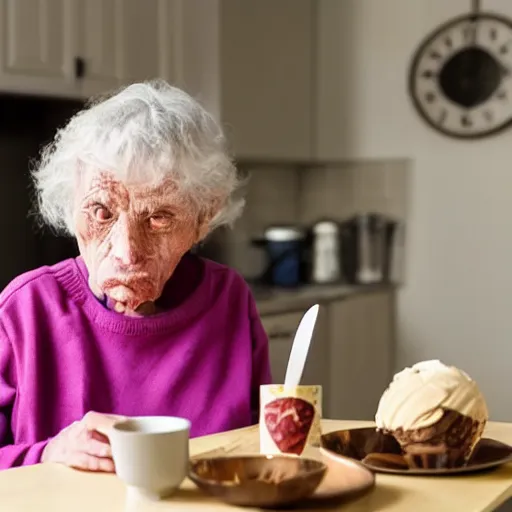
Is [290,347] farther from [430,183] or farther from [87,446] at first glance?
[87,446]

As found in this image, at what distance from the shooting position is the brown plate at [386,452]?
1136 mm

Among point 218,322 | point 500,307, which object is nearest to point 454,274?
point 500,307

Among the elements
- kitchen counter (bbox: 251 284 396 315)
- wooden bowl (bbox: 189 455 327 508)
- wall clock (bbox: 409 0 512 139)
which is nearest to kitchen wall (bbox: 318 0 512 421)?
wall clock (bbox: 409 0 512 139)

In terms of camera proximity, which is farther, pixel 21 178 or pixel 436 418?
pixel 21 178

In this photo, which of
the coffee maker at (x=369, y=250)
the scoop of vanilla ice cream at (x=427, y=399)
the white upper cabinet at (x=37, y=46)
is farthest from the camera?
the coffee maker at (x=369, y=250)

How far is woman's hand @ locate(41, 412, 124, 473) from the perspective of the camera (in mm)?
1148

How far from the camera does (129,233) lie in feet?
4.33

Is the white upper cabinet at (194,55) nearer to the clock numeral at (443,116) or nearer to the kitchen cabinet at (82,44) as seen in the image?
the kitchen cabinet at (82,44)

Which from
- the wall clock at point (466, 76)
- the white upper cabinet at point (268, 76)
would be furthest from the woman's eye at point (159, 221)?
the wall clock at point (466, 76)

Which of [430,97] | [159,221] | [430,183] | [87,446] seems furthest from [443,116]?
[87,446]

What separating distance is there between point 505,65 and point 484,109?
18cm

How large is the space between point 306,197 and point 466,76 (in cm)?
88

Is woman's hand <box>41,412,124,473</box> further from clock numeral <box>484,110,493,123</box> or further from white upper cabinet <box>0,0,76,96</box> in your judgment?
clock numeral <box>484,110,493,123</box>

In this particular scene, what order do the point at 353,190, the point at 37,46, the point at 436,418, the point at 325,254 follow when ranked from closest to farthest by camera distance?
the point at 436,418
the point at 37,46
the point at 325,254
the point at 353,190
